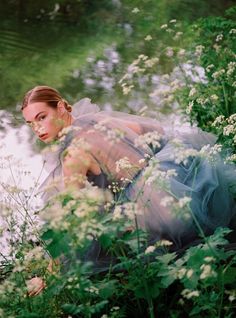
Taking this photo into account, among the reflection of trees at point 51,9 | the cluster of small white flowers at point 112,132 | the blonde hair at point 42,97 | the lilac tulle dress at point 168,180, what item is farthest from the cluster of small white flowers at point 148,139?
the reflection of trees at point 51,9

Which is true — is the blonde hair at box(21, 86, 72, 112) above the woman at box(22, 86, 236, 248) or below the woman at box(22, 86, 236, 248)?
above

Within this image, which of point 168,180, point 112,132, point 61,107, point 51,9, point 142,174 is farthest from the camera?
point 51,9

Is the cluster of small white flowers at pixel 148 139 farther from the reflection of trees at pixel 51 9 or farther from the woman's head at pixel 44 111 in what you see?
the reflection of trees at pixel 51 9

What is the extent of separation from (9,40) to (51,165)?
5604 millimetres

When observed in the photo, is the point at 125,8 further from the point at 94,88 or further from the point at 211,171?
the point at 211,171

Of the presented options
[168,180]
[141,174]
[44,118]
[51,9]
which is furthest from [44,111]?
[51,9]

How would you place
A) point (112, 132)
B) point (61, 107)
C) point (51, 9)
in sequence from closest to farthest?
point (112, 132), point (61, 107), point (51, 9)

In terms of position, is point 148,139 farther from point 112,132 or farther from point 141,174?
point 141,174

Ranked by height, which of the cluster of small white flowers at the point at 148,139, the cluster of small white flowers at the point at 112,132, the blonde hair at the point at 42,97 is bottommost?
the cluster of small white flowers at the point at 148,139

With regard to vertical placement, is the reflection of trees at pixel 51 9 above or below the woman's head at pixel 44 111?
above

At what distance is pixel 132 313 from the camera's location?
7.50 feet

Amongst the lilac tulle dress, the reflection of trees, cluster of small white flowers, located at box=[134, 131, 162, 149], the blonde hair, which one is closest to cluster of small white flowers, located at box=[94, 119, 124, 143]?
cluster of small white flowers, located at box=[134, 131, 162, 149]

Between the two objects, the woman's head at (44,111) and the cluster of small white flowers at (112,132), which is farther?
the woman's head at (44,111)

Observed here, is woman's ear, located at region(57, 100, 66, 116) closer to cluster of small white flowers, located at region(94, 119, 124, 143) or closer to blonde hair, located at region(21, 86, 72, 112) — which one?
blonde hair, located at region(21, 86, 72, 112)
